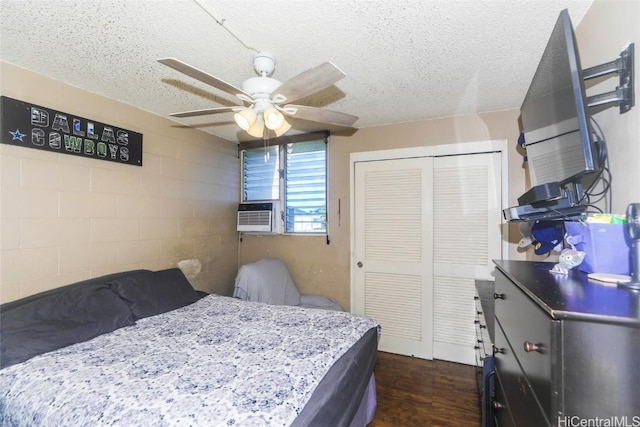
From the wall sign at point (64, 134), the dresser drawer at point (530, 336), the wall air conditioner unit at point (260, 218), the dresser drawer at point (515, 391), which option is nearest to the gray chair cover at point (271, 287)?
the wall air conditioner unit at point (260, 218)

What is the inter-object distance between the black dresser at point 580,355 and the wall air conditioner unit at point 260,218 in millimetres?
3127

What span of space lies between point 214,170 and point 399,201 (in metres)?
2.35

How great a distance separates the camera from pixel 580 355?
648 millimetres

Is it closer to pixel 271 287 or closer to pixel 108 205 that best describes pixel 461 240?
pixel 271 287

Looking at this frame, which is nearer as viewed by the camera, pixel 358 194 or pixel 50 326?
pixel 50 326

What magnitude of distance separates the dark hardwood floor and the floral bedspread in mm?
742

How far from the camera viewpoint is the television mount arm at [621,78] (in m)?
1.05

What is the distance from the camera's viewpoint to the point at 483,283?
2.61 m

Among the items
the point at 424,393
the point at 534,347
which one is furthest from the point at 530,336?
the point at 424,393

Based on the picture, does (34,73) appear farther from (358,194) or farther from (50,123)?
(358,194)

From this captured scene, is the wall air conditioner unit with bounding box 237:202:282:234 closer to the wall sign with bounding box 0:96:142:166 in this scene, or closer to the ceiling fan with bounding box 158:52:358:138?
the wall sign with bounding box 0:96:142:166

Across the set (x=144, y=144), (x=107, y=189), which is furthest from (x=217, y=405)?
(x=144, y=144)

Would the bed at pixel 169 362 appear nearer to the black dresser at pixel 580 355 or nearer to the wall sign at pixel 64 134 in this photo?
the black dresser at pixel 580 355

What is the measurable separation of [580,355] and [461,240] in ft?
8.35
